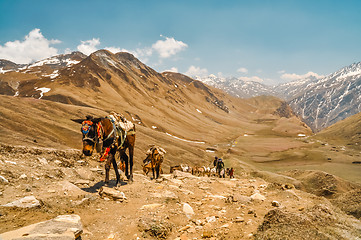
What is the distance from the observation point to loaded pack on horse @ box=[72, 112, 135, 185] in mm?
10348

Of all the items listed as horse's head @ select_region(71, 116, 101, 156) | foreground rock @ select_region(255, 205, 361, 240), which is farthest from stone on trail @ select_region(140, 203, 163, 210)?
foreground rock @ select_region(255, 205, 361, 240)

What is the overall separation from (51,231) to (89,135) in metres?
5.85

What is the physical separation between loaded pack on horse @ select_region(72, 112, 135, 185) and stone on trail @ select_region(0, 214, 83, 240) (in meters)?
4.68

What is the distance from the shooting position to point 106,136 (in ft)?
38.2

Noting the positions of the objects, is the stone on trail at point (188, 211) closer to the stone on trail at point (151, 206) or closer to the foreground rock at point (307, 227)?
the stone on trail at point (151, 206)

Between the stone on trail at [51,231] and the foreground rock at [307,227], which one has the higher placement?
the foreground rock at [307,227]

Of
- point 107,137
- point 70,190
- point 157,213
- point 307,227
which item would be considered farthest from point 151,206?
point 307,227

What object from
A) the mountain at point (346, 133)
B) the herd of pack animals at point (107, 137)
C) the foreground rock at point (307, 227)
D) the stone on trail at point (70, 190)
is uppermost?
the mountain at point (346, 133)

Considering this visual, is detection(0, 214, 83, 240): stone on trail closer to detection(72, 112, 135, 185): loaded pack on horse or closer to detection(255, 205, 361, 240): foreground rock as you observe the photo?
detection(72, 112, 135, 185): loaded pack on horse

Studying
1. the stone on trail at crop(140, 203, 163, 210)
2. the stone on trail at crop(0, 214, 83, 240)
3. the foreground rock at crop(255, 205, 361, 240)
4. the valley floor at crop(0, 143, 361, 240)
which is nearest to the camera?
the stone on trail at crop(0, 214, 83, 240)

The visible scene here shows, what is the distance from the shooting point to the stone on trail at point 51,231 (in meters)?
4.65

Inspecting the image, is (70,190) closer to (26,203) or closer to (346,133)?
(26,203)

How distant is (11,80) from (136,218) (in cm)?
17356

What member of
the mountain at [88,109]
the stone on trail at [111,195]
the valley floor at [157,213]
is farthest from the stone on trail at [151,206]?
the mountain at [88,109]
